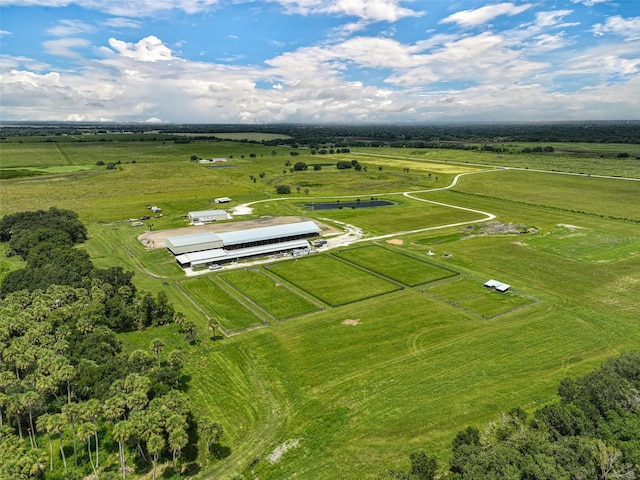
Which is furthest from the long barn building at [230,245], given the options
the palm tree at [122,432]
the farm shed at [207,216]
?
the palm tree at [122,432]

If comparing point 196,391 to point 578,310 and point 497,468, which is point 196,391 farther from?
point 578,310

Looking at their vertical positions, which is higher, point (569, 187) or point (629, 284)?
point (569, 187)

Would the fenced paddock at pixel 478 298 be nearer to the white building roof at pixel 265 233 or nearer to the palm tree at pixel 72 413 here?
the white building roof at pixel 265 233

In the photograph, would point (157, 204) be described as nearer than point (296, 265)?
No

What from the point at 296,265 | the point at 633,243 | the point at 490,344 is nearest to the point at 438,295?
the point at 490,344

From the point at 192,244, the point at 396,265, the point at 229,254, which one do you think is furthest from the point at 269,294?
the point at 396,265

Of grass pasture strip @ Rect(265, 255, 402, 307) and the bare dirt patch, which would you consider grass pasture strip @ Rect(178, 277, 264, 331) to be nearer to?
grass pasture strip @ Rect(265, 255, 402, 307)
